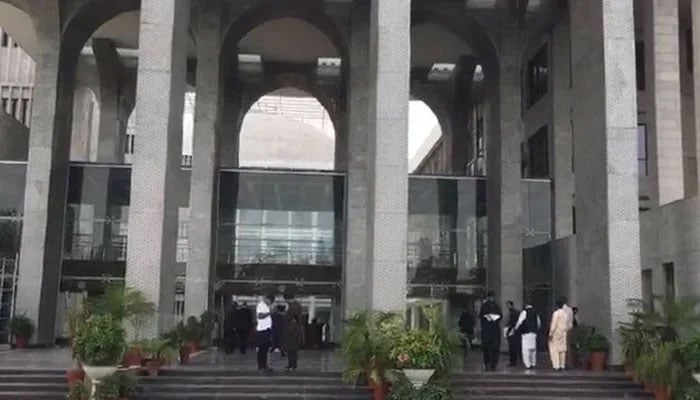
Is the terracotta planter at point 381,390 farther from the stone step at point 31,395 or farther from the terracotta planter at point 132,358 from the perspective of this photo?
the stone step at point 31,395

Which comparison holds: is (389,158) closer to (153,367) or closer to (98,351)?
(153,367)

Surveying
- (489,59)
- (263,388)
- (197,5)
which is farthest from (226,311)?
(263,388)

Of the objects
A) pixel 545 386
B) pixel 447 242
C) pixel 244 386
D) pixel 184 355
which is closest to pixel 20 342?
pixel 184 355

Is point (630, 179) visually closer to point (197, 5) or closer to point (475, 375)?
point (475, 375)

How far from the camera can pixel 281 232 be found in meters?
31.8

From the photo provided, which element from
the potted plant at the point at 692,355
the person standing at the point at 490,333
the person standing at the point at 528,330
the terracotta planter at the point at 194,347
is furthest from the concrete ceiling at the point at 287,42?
the potted plant at the point at 692,355

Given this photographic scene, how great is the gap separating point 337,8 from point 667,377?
18.3m

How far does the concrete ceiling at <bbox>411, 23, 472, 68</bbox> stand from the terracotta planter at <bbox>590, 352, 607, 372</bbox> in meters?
16.7

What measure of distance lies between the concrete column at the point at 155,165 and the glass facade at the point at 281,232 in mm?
10750

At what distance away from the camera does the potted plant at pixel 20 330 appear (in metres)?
27.0

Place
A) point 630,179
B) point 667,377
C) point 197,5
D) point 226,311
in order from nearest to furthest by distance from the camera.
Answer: point 667,377, point 630,179, point 197,5, point 226,311

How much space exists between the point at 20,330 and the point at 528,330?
56.0 feet

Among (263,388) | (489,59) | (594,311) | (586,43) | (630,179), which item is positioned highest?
(489,59)

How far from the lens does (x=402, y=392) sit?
14.0 metres
